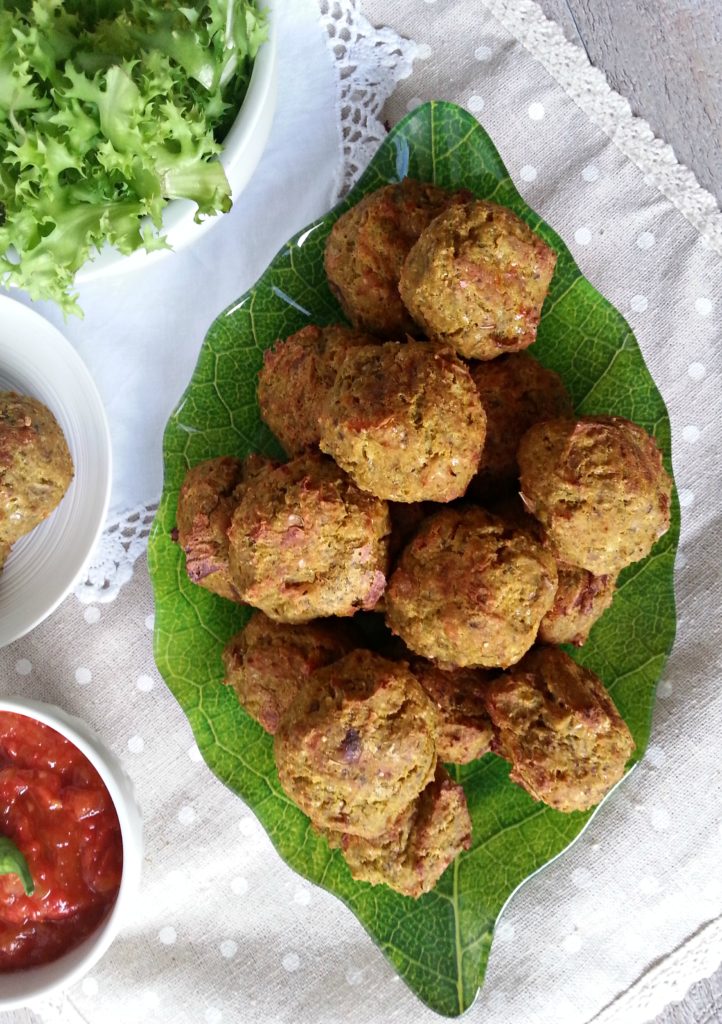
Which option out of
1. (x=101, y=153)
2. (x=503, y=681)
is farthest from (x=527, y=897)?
(x=101, y=153)

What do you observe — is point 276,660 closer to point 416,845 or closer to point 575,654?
point 416,845

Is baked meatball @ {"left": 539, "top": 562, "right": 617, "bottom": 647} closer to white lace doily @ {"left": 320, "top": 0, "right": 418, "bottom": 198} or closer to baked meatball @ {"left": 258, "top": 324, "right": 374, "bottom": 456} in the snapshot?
baked meatball @ {"left": 258, "top": 324, "right": 374, "bottom": 456}

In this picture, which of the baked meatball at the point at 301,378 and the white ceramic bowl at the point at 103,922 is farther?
the white ceramic bowl at the point at 103,922

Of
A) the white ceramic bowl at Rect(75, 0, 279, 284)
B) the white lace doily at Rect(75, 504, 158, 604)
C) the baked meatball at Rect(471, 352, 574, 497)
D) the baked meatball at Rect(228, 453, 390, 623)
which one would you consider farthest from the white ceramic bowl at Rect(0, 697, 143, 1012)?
the baked meatball at Rect(471, 352, 574, 497)

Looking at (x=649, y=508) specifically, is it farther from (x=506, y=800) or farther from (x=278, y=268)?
(x=278, y=268)

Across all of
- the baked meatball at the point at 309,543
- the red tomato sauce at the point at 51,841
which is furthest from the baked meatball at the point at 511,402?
the red tomato sauce at the point at 51,841

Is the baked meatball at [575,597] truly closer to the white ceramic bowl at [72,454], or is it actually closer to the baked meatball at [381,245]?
the baked meatball at [381,245]
